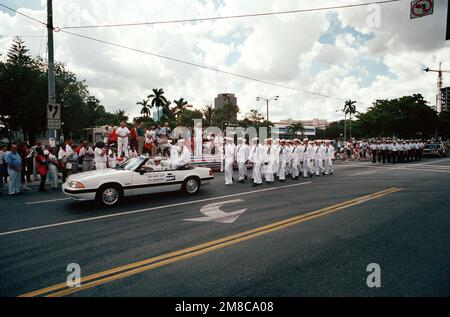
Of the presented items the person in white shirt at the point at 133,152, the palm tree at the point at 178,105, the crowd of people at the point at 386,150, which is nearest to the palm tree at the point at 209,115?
the palm tree at the point at 178,105

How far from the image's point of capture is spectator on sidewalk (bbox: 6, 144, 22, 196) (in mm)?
10227

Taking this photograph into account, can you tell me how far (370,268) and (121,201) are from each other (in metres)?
7.04

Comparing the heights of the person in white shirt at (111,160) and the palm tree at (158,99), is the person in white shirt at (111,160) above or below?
below

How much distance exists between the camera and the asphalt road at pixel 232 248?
3.63 metres

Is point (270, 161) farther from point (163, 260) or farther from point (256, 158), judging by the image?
point (163, 260)

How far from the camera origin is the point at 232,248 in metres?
4.88

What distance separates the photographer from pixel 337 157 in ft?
99.7

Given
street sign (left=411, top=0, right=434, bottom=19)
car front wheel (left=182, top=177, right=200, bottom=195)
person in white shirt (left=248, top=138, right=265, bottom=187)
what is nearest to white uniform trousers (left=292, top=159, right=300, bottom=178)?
person in white shirt (left=248, top=138, right=265, bottom=187)

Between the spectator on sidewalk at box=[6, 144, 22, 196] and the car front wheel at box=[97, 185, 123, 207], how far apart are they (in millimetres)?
4724

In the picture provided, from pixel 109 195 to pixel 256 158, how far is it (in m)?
6.51

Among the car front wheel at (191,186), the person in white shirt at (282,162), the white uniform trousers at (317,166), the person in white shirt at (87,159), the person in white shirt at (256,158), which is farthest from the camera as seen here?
the white uniform trousers at (317,166)

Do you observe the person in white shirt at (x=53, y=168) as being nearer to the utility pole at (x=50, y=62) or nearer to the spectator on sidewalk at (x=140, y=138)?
the utility pole at (x=50, y=62)

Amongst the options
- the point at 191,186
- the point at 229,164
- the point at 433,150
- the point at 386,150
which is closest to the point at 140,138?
the point at 229,164
